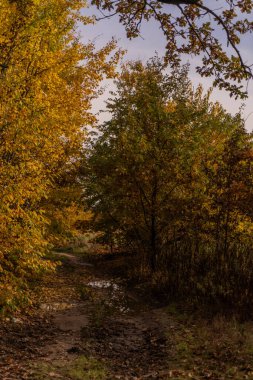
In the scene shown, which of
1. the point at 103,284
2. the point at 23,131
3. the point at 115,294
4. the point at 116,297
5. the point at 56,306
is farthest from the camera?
the point at 103,284

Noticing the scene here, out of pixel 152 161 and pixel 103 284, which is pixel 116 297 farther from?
pixel 152 161

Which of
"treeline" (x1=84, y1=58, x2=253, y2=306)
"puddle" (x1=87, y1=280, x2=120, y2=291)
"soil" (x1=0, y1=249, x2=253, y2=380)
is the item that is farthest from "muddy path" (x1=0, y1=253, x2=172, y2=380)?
"treeline" (x1=84, y1=58, x2=253, y2=306)

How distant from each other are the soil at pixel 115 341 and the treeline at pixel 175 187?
217 centimetres

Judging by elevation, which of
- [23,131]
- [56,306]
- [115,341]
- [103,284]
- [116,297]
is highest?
[23,131]

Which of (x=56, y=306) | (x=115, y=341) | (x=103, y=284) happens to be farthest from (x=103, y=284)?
Result: (x=115, y=341)

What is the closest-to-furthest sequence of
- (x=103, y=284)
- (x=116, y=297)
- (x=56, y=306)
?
(x=56, y=306), (x=116, y=297), (x=103, y=284)

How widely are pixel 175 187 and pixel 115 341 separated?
663 cm

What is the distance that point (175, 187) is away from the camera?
14891 mm

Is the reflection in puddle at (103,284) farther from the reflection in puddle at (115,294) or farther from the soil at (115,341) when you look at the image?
the soil at (115,341)

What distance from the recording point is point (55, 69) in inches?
439

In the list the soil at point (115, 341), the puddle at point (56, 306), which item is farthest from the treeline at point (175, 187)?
the puddle at point (56, 306)

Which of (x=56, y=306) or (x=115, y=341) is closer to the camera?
(x=115, y=341)

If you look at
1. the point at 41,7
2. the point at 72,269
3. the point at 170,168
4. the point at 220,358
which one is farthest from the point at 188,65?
the point at 220,358

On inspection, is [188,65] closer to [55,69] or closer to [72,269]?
[55,69]
